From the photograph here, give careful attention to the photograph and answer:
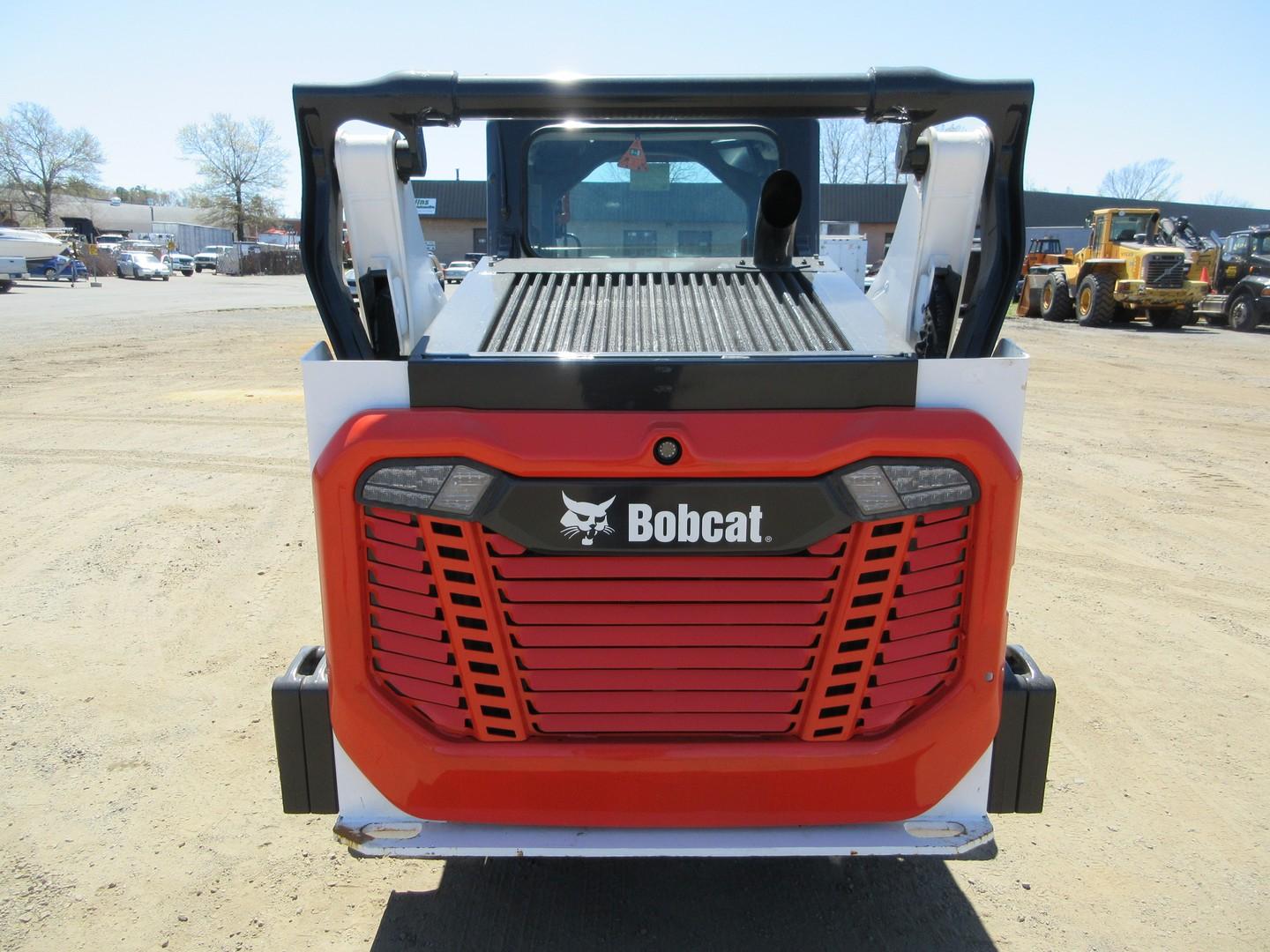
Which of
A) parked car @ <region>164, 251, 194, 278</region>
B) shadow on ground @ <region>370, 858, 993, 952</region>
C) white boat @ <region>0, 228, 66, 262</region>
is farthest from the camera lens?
parked car @ <region>164, 251, 194, 278</region>

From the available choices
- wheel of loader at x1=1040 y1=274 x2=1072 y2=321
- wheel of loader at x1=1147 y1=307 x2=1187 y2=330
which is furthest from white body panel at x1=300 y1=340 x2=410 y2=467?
wheel of loader at x1=1040 y1=274 x2=1072 y2=321

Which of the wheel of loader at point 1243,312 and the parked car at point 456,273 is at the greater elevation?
the parked car at point 456,273

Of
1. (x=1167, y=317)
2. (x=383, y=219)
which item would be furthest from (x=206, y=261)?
(x=383, y=219)

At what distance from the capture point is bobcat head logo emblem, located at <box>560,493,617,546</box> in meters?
1.82

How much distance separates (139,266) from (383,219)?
4636cm

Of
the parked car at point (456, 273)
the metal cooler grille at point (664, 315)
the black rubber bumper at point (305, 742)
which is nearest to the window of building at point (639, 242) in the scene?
the parked car at point (456, 273)

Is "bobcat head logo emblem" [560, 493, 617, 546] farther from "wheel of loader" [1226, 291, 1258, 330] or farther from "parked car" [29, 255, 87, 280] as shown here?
"parked car" [29, 255, 87, 280]

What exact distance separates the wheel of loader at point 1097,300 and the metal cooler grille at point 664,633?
21340 mm

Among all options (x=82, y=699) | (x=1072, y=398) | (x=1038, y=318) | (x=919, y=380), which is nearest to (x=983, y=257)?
(x=919, y=380)

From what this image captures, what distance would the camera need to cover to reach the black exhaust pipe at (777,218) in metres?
2.77

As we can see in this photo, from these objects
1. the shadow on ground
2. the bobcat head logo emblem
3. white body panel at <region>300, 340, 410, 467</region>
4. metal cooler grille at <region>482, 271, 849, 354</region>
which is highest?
metal cooler grille at <region>482, 271, 849, 354</region>

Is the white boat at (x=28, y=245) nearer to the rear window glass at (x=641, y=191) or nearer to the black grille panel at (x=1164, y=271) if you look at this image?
the black grille panel at (x=1164, y=271)

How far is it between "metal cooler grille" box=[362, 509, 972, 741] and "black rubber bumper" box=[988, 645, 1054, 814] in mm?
226

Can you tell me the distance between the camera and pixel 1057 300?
2194cm
